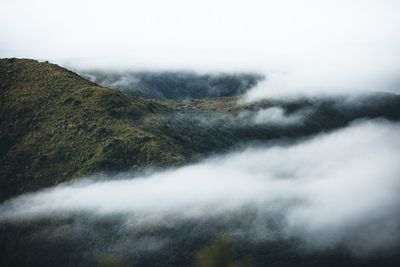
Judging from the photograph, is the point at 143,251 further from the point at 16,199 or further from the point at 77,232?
the point at 16,199

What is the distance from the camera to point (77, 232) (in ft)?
607

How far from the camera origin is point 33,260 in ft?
574

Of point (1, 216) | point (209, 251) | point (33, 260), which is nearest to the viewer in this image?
point (209, 251)

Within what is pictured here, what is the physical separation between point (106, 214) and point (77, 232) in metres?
14.6

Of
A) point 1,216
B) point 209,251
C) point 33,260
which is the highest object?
point 209,251

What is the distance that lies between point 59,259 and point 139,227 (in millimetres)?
33356

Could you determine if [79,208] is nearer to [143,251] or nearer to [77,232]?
[77,232]

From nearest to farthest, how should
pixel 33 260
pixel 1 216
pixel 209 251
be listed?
pixel 209 251, pixel 33 260, pixel 1 216

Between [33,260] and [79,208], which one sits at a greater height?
[79,208]

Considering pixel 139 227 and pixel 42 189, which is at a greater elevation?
pixel 42 189

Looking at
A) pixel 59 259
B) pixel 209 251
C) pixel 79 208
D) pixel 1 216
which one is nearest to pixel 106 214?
pixel 79 208

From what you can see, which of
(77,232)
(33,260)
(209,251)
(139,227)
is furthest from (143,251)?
(209,251)

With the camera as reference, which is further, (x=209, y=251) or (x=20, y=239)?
(x=20, y=239)

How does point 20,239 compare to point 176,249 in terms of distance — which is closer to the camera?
point 20,239
